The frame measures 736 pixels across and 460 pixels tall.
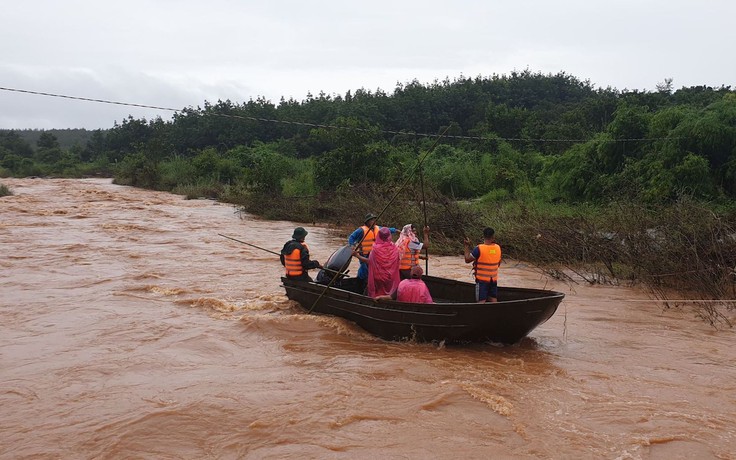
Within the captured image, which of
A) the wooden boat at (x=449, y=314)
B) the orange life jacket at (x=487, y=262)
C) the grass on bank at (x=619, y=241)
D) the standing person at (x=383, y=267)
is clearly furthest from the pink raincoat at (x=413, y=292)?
the grass on bank at (x=619, y=241)

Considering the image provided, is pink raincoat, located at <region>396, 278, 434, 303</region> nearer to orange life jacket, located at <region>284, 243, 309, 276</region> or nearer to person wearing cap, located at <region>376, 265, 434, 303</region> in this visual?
person wearing cap, located at <region>376, 265, 434, 303</region>

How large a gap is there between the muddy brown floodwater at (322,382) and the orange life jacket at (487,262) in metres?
0.86

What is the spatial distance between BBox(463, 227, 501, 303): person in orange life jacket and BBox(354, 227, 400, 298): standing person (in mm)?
1012

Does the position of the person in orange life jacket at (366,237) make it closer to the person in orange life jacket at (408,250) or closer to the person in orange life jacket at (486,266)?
the person in orange life jacket at (408,250)

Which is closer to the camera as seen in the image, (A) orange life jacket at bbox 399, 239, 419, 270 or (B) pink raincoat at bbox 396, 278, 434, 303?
(B) pink raincoat at bbox 396, 278, 434, 303

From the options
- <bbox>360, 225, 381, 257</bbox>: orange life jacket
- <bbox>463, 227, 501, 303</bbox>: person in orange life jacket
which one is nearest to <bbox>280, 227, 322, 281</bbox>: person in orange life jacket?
<bbox>360, 225, 381, 257</bbox>: orange life jacket

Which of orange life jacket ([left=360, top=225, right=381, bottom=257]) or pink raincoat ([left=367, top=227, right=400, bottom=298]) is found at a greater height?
orange life jacket ([left=360, top=225, right=381, bottom=257])

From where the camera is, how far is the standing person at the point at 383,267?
7887mm

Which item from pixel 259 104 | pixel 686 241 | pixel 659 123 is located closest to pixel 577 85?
pixel 259 104

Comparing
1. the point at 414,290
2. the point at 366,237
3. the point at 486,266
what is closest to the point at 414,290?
the point at 414,290

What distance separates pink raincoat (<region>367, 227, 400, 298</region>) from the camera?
25.9ft

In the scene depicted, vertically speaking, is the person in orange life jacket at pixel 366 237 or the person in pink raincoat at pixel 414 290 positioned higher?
the person in orange life jacket at pixel 366 237

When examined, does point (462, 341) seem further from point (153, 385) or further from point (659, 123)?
point (659, 123)

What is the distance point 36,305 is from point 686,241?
10.4 meters
